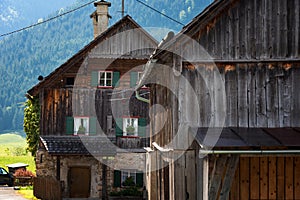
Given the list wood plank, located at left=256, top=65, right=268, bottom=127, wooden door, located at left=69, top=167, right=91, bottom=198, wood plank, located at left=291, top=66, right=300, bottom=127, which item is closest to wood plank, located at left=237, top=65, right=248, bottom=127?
wood plank, located at left=256, top=65, right=268, bottom=127

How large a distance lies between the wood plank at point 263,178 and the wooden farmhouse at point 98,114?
60.2 ft

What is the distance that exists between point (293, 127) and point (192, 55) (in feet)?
8.98

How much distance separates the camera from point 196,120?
46.1 ft

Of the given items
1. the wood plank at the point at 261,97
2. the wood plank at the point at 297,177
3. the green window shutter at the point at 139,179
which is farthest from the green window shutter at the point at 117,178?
the wood plank at the point at 297,177

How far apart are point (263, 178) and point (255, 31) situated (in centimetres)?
329

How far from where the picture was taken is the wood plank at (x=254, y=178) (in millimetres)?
13695

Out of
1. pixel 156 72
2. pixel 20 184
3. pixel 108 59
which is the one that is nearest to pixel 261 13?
A: pixel 156 72

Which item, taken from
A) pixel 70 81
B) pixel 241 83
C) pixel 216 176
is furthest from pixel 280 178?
pixel 70 81

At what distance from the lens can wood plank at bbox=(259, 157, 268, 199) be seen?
13.7 metres

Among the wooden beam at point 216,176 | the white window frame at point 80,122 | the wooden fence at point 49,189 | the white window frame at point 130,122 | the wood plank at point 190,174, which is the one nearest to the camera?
the wooden beam at point 216,176

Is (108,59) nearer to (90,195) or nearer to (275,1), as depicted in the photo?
(90,195)

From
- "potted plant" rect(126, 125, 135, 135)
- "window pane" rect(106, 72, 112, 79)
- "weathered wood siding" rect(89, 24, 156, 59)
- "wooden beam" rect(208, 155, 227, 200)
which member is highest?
"weathered wood siding" rect(89, 24, 156, 59)

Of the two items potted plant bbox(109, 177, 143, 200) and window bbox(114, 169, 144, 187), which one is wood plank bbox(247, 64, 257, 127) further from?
window bbox(114, 169, 144, 187)

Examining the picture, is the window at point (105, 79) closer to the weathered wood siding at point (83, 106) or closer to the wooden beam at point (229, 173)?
the weathered wood siding at point (83, 106)
